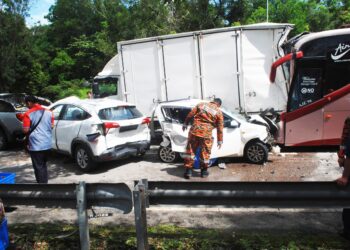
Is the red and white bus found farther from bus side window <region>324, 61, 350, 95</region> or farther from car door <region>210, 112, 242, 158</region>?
car door <region>210, 112, 242, 158</region>

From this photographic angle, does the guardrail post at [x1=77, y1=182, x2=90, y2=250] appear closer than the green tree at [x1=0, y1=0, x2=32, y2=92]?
Yes

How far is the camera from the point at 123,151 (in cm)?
873

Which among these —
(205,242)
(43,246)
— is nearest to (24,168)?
(43,246)

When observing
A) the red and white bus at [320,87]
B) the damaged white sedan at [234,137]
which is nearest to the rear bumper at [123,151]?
the damaged white sedan at [234,137]

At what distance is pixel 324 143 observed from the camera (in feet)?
21.9

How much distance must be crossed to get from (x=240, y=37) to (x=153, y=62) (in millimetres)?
2899

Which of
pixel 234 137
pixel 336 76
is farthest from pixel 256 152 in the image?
pixel 336 76

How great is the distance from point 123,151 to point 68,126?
1562mm

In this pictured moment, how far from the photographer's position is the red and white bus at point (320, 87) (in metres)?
6.46

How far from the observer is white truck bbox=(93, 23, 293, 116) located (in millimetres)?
10602

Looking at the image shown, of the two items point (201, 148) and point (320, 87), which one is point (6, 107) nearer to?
point (201, 148)

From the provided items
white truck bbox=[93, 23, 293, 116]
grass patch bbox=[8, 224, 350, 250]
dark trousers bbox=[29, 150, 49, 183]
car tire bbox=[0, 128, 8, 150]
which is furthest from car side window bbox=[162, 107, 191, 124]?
car tire bbox=[0, 128, 8, 150]

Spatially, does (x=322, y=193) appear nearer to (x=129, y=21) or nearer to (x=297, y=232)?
(x=297, y=232)

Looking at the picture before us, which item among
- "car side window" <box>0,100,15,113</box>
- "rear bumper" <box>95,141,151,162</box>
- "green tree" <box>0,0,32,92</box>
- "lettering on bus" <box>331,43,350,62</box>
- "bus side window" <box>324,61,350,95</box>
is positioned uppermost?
"green tree" <box>0,0,32,92</box>
